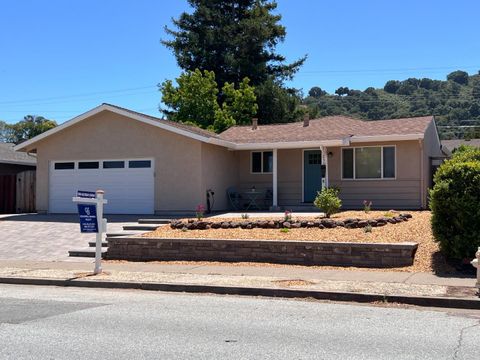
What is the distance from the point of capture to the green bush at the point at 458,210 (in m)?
10.6

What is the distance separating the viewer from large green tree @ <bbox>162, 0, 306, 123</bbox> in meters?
42.0

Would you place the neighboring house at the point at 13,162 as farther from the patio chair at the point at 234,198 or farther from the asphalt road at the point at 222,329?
the asphalt road at the point at 222,329

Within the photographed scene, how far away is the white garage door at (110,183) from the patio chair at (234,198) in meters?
3.15

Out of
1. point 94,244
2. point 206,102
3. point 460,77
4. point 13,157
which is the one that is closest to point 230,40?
point 206,102

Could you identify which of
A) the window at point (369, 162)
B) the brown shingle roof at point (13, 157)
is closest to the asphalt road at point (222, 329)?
the window at point (369, 162)

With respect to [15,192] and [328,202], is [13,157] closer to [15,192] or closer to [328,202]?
[15,192]

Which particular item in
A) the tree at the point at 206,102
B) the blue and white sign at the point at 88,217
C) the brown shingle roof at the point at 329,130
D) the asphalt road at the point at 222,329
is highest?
the tree at the point at 206,102

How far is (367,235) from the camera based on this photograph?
41.8 feet

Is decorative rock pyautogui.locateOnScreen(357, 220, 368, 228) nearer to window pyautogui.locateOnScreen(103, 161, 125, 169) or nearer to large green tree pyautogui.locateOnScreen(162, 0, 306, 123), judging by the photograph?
window pyautogui.locateOnScreen(103, 161, 125, 169)

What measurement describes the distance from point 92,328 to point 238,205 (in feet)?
51.5

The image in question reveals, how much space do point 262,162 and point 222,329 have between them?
53.1 ft

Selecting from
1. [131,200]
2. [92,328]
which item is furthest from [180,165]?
[92,328]

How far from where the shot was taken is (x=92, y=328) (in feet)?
23.2

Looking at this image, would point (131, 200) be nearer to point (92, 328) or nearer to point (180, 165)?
point (180, 165)
